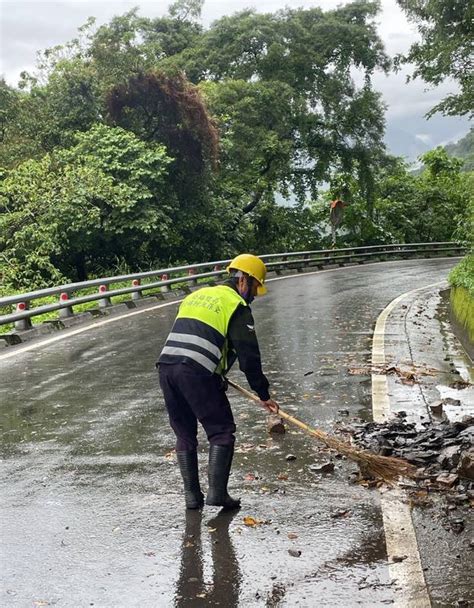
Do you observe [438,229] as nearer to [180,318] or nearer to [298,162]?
[298,162]

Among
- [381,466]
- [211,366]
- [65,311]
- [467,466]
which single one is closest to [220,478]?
[211,366]

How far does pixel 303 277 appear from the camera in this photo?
26.5 metres

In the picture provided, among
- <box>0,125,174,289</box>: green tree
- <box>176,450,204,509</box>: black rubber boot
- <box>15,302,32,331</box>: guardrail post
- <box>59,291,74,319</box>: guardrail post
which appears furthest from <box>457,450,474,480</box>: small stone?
<box>0,125,174,289</box>: green tree

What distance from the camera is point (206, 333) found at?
15.5 ft

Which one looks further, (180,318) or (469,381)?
(469,381)

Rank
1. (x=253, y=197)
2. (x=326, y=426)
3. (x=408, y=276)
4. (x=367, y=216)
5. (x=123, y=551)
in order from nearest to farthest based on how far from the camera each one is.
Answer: (x=123, y=551), (x=326, y=426), (x=408, y=276), (x=253, y=197), (x=367, y=216)

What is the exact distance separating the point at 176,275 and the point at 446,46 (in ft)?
34.3

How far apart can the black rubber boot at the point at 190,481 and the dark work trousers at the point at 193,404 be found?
57 mm

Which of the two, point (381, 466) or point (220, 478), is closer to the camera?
point (220, 478)

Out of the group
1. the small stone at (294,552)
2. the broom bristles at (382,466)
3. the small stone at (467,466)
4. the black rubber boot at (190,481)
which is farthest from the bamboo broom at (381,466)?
the small stone at (294,552)

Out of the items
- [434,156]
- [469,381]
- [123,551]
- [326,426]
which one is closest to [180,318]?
[123,551]

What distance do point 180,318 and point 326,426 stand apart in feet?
7.83

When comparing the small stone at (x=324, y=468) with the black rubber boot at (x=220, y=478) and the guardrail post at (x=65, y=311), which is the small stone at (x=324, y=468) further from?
the guardrail post at (x=65, y=311)

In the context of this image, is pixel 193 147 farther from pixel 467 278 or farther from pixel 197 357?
pixel 197 357
